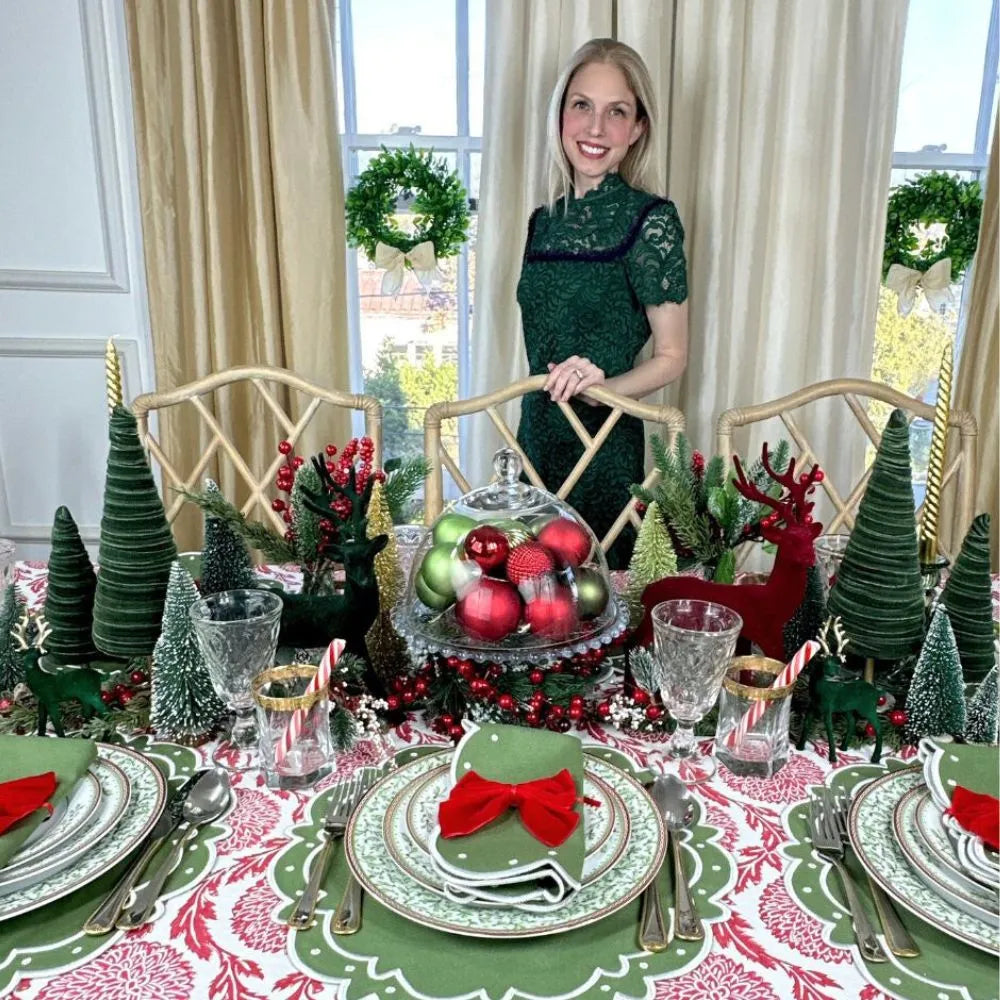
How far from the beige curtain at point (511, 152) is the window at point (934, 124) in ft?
2.95

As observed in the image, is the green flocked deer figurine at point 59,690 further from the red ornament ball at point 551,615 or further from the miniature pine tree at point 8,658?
the red ornament ball at point 551,615

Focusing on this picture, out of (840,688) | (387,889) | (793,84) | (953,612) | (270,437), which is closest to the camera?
(387,889)

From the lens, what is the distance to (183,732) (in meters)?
0.92

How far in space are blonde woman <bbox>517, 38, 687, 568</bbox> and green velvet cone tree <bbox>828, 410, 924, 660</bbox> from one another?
31.1 inches

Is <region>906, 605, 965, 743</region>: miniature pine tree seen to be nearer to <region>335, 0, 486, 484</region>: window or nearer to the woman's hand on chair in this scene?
the woman's hand on chair

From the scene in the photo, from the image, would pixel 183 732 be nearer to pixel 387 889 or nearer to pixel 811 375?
pixel 387 889

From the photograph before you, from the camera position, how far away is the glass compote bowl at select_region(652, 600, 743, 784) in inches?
33.4

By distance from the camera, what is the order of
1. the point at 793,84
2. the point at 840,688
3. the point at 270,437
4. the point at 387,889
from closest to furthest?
1. the point at 387,889
2. the point at 840,688
3. the point at 793,84
4. the point at 270,437

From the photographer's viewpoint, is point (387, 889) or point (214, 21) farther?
point (214, 21)

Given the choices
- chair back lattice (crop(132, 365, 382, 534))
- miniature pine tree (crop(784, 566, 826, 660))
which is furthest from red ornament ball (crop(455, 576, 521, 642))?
chair back lattice (crop(132, 365, 382, 534))

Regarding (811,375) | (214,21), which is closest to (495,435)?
(811,375)

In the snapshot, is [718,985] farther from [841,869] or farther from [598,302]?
[598,302]

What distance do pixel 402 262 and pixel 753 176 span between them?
3.01ft

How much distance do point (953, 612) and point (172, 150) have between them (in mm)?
2153
